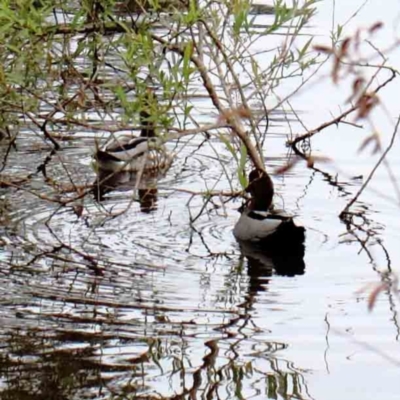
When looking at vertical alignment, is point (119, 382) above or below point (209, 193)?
below

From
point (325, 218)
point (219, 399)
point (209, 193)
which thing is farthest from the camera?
point (325, 218)

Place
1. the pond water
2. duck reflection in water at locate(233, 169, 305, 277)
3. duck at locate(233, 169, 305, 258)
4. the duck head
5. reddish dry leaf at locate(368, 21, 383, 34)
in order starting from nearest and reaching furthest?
reddish dry leaf at locate(368, 21, 383, 34)
the pond water
duck reflection in water at locate(233, 169, 305, 277)
duck at locate(233, 169, 305, 258)
the duck head

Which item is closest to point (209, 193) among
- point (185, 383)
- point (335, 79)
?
point (185, 383)

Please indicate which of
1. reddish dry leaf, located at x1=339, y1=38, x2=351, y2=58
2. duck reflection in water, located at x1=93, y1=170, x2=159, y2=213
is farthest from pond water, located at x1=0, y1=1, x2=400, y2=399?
reddish dry leaf, located at x1=339, y1=38, x2=351, y2=58

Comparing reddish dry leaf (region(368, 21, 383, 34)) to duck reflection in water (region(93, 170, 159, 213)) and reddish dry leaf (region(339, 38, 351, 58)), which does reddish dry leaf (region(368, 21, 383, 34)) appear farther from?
duck reflection in water (region(93, 170, 159, 213))

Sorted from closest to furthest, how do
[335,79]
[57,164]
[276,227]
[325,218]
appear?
[335,79] < [276,227] < [325,218] < [57,164]

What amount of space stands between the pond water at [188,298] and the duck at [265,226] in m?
Answer: 0.14

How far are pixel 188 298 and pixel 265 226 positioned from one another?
1748mm

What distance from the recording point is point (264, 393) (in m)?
5.93

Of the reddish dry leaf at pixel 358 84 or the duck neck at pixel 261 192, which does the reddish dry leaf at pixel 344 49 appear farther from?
the duck neck at pixel 261 192

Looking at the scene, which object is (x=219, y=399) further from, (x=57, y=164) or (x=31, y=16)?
(x=57, y=164)

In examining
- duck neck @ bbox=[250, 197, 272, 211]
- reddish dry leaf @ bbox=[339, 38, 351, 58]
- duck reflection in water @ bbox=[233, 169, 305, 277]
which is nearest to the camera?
reddish dry leaf @ bbox=[339, 38, 351, 58]

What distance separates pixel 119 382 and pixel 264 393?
0.68m

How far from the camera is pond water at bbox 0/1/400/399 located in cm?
607
